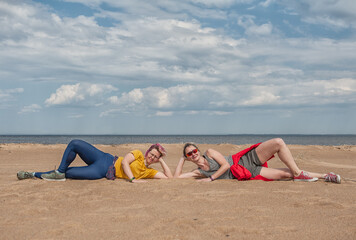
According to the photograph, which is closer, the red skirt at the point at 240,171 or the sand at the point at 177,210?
the sand at the point at 177,210

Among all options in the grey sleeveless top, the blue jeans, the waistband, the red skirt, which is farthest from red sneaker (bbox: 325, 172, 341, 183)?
the blue jeans

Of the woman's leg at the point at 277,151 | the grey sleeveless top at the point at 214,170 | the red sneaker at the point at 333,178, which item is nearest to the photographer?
the woman's leg at the point at 277,151

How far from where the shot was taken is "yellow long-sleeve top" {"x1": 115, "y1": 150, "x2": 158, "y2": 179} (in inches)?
257

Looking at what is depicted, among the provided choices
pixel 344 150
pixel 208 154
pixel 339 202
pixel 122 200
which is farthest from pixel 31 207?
pixel 344 150

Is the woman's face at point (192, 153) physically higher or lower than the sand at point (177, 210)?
higher

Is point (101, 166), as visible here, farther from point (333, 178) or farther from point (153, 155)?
point (333, 178)

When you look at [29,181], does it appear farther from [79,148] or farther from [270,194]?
[270,194]

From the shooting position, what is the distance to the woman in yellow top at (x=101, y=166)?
6441 mm

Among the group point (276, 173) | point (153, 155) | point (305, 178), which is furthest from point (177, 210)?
point (305, 178)

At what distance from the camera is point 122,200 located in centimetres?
496

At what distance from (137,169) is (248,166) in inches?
86.7

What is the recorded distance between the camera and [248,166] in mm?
6570

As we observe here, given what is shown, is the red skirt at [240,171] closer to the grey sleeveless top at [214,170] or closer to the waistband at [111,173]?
the grey sleeveless top at [214,170]

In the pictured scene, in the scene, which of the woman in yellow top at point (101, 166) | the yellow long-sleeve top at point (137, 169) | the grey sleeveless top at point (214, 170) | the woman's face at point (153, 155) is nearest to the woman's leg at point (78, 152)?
the woman in yellow top at point (101, 166)
